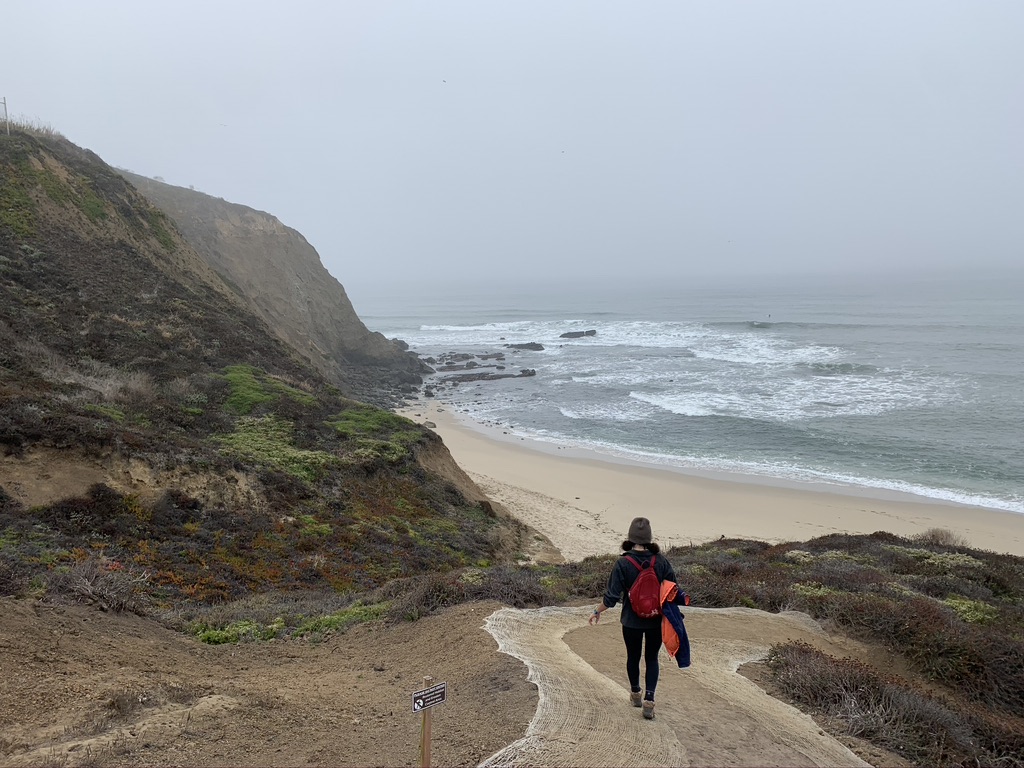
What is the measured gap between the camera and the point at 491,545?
1512 centimetres

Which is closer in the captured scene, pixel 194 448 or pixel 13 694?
pixel 13 694

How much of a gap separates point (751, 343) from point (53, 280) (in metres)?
55.6

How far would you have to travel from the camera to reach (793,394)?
38.2 m

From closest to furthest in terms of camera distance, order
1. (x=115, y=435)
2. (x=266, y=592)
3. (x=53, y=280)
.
→ (x=266, y=592) → (x=115, y=435) → (x=53, y=280)

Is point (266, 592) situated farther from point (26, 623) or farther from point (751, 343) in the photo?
point (751, 343)

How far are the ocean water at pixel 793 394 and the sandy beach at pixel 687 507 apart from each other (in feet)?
5.37

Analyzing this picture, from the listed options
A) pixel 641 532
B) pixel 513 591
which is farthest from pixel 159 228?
pixel 641 532

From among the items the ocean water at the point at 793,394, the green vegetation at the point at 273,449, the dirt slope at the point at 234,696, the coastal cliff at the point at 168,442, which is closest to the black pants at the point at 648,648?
the dirt slope at the point at 234,696

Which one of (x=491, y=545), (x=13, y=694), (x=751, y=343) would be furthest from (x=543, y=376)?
(x=13, y=694)

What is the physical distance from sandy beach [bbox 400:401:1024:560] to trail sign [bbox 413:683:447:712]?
1375cm

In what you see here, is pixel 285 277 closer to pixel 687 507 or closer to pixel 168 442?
pixel 687 507

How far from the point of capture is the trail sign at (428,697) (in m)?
3.64

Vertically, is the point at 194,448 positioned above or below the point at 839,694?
above

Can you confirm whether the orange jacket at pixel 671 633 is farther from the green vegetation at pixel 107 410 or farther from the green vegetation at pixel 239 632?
the green vegetation at pixel 107 410
